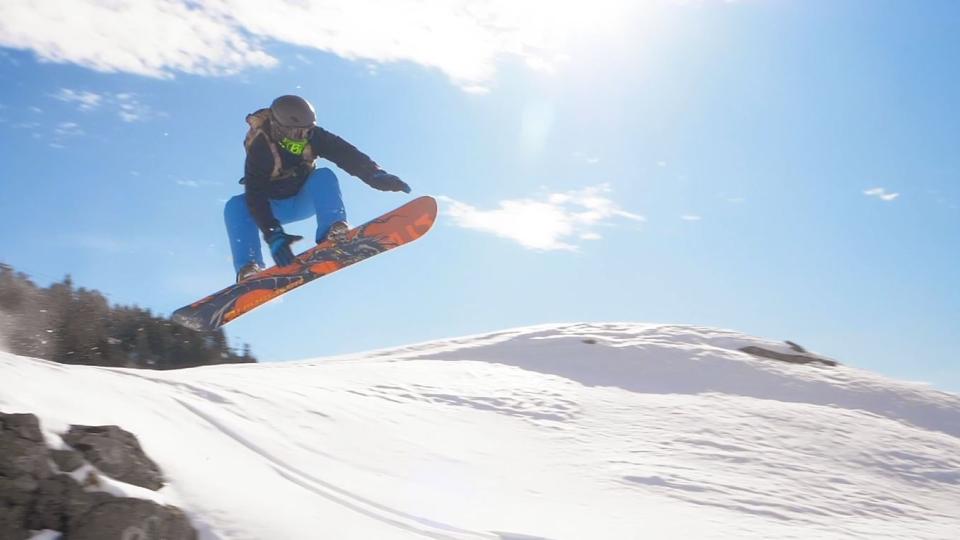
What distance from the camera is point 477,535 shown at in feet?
14.0

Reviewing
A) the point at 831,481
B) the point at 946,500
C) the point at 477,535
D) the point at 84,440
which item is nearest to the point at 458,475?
the point at 477,535

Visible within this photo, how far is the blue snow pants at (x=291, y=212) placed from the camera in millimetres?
7227

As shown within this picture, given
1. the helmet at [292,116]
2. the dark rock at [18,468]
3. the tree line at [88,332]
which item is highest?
the helmet at [292,116]

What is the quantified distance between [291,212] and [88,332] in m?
12.5

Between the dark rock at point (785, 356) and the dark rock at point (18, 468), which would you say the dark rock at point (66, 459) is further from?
the dark rock at point (785, 356)

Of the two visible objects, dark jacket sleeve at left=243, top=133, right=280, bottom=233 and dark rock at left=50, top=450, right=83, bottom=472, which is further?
dark jacket sleeve at left=243, top=133, right=280, bottom=233

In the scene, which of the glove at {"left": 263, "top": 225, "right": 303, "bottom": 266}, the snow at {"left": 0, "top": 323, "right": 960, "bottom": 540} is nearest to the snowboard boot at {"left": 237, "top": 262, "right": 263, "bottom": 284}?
the glove at {"left": 263, "top": 225, "right": 303, "bottom": 266}

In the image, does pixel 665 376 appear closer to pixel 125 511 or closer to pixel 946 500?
pixel 946 500

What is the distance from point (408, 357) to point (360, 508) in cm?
765

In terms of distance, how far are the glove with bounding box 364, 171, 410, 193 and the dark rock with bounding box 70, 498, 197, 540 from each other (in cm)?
472

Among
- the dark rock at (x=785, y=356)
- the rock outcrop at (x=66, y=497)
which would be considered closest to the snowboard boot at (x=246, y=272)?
the rock outcrop at (x=66, y=497)

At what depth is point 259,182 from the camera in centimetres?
719

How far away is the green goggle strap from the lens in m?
7.07

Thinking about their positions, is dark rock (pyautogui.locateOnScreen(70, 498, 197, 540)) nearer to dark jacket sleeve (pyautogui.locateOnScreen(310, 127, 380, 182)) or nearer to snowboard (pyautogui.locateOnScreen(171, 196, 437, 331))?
snowboard (pyautogui.locateOnScreen(171, 196, 437, 331))
